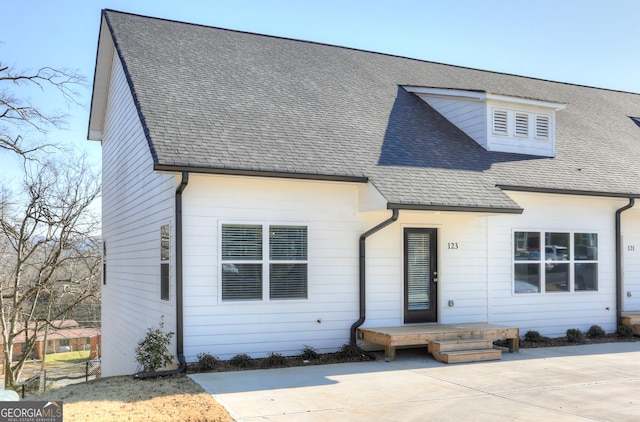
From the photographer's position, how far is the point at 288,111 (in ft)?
38.9

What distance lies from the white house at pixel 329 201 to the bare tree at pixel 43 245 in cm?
751

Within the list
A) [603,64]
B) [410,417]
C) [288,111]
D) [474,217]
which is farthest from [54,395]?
[603,64]

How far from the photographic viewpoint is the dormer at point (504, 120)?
13.1 m

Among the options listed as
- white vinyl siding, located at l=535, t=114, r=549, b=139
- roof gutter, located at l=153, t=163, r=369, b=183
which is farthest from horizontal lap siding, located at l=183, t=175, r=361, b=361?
white vinyl siding, located at l=535, t=114, r=549, b=139

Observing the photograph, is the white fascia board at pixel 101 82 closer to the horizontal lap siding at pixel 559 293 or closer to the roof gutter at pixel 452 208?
the roof gutter at pixel 452 208

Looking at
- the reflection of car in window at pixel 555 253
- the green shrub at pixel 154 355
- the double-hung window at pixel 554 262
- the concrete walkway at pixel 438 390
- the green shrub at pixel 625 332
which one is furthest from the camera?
the green shrub at pixel 625 332

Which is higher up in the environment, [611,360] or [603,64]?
[603,64]

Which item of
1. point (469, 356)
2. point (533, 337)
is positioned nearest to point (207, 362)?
point (469, 356)

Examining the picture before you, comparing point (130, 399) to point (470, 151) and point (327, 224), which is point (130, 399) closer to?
point (327, 224)

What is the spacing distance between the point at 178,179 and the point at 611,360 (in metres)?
7.61

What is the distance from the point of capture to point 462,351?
32.7ft

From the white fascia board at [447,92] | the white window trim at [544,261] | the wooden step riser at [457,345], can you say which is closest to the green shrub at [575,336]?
the white window trim at [544,261]

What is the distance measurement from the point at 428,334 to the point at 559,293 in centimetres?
406

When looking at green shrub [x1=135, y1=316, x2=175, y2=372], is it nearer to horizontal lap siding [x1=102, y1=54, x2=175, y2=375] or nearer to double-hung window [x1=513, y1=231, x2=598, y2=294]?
horizontal lap siding [x1=102, y1=54, x2=175, y2=375]
